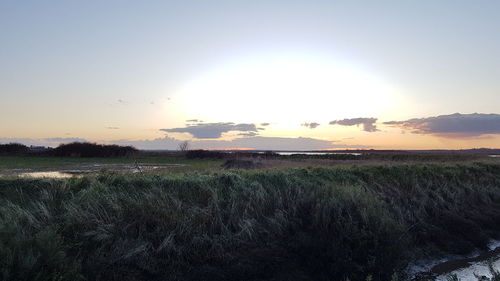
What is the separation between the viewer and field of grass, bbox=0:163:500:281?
367 inches

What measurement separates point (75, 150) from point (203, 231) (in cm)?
6797

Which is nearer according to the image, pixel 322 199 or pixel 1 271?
pixel 1 271

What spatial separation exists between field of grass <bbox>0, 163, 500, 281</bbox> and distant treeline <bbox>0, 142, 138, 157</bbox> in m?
63.8

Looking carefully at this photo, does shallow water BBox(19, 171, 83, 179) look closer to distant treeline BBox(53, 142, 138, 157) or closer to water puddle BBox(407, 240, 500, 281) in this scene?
water puddle BBox(407, 240, 500, 281)

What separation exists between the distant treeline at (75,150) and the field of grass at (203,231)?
209 ft

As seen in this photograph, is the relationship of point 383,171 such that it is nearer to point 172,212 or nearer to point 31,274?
point 172,212

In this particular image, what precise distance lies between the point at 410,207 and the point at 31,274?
46.5 ft

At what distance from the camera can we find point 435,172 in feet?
72.7

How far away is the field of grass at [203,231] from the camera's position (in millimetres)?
9320

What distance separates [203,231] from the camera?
11.5m

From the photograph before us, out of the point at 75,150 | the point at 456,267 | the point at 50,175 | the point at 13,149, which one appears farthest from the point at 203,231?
the point at 13,149

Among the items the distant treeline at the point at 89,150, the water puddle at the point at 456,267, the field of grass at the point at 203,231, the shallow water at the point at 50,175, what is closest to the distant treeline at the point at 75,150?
the distant treeline at the point at 89,150

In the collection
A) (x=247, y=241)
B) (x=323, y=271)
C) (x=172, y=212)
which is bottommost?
(x=323, y=271)

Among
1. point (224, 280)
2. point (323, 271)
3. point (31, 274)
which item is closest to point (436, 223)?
point (323, 271)
